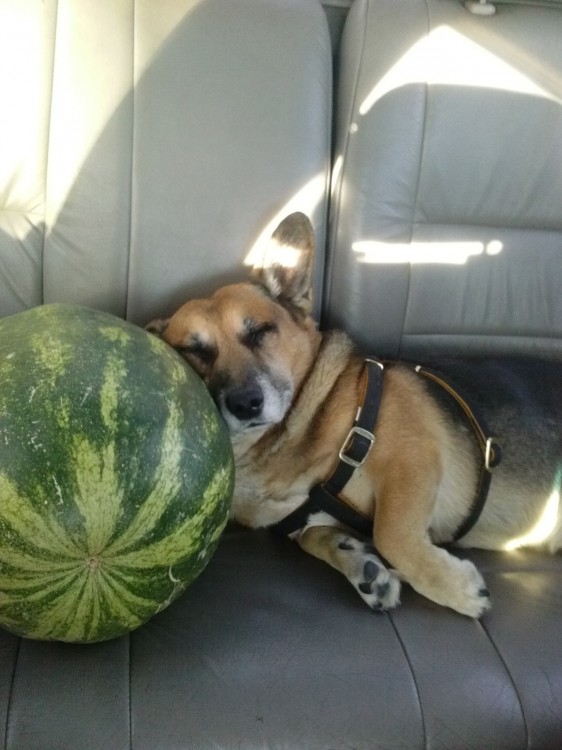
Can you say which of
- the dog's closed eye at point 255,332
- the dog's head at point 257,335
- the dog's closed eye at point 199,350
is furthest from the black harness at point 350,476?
the dog's closed eye at point 199,350

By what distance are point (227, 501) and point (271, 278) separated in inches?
33.9

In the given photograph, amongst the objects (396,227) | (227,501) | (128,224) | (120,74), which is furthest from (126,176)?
(227,501)

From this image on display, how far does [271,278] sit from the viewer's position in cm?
206

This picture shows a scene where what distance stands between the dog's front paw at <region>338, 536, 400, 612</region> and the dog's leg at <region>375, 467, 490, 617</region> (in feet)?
0.17

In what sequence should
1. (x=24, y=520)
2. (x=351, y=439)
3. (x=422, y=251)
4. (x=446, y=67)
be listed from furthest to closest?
(x=422, y=251)
(x=446, y=67)
(x=351, y=439)
(x=24, y=520)

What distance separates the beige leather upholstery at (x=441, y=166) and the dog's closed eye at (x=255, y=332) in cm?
32

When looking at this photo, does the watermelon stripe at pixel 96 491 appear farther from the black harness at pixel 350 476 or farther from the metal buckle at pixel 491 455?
the metal buckle at pixel 491 455

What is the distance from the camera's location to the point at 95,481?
1.18 m

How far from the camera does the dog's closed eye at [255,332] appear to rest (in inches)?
76.9

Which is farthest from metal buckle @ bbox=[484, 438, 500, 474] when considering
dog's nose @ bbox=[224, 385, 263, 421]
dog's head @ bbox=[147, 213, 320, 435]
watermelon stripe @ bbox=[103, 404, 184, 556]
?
watermelon stripe @ bbox=[103, 404, 184, 556]

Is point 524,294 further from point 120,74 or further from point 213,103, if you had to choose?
point 120,74

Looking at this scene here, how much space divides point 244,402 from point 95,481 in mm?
601

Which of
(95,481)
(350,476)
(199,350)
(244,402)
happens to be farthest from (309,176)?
(95,481)

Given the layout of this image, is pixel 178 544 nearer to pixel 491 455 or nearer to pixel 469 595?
pixel 469 595
